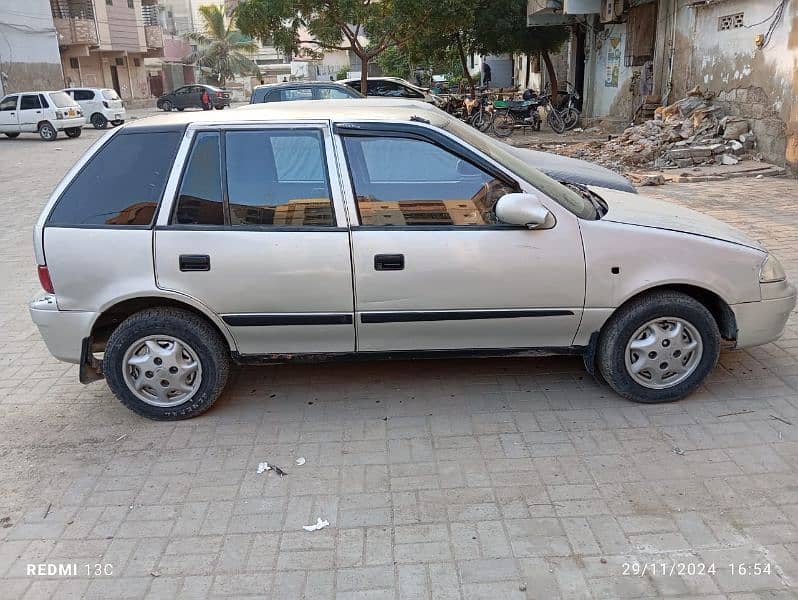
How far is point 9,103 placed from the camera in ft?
82.3

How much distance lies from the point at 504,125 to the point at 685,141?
311 inches

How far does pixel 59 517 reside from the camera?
10.7 feet

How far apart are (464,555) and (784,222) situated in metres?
7.24

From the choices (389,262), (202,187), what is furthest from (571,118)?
(202,187)

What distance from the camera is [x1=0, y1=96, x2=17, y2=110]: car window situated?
2502cm

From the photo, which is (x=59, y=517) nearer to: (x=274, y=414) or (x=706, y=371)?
(x=274, y=414)

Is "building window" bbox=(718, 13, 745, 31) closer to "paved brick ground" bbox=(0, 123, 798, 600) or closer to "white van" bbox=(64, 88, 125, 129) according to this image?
"paved brick ground" bbox=(0, 123, 798, 600)

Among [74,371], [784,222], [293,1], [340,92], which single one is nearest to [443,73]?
[293,1]

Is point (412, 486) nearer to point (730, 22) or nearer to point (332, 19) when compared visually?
point (730, 22)

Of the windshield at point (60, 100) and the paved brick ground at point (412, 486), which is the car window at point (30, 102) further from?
the paved brick ground at point (412, 486)

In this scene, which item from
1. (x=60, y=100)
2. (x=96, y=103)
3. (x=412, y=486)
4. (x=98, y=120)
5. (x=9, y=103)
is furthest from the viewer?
(x=98, y=120)

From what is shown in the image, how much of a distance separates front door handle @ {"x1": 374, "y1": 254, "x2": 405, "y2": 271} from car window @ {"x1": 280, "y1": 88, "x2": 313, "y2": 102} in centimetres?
1179

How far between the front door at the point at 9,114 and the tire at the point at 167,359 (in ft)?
83.3

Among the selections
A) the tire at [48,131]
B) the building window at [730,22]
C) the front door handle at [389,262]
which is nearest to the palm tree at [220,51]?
the tire at [48,131]
